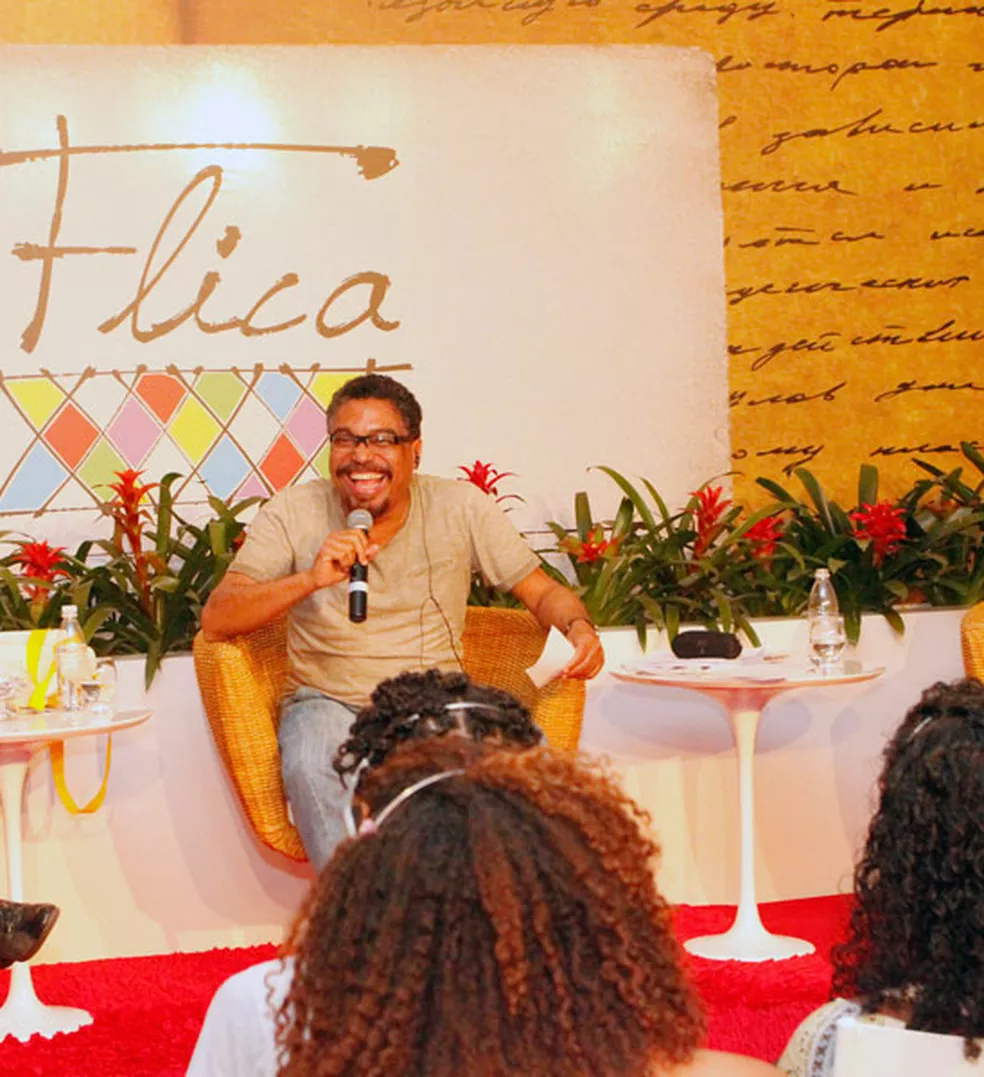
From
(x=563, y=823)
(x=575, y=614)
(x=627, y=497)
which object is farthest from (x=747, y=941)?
(x=563, y=823)

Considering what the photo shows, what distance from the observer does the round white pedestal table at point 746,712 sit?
3686mm

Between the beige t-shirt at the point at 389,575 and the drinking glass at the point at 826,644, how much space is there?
668 millimetres

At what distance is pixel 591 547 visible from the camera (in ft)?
15.0

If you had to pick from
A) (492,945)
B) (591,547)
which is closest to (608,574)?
(591,547)

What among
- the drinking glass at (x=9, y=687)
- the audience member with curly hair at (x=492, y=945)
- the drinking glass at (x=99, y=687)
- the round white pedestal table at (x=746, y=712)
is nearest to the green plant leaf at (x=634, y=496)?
the round white pedestal table at (x=746, y=712)

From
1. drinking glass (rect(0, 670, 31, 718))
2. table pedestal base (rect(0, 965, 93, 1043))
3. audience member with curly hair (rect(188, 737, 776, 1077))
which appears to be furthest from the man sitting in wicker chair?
audience member with curly hair (rect(188, 737, 776, 1077))

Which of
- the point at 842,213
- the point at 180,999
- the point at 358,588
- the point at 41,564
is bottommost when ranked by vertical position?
the point at 180,999

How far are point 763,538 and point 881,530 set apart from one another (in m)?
0.32

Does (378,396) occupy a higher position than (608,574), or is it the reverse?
(378,396)

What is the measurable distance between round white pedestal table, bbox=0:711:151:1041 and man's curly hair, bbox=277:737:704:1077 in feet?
7.51

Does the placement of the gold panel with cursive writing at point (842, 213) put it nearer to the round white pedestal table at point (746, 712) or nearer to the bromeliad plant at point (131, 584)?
the round white pedestal table at point (746, 712)

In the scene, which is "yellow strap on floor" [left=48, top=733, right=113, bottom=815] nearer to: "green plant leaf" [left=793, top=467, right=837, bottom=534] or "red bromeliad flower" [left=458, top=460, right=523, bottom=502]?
"red bromeliad flower" [left=458, top=460, right=523, bottom=502]

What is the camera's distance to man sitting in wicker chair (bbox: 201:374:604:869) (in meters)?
3.62

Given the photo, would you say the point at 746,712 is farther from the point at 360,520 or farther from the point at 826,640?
the point at 360,520
